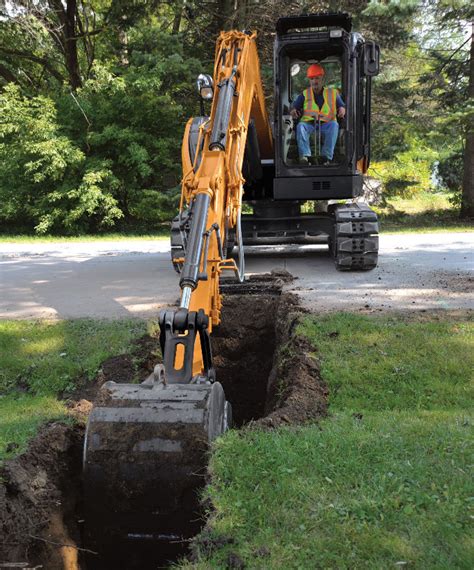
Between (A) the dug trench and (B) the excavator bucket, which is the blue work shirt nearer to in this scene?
(A) the dug trench

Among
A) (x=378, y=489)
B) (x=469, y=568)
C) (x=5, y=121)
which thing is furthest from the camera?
(x=5, y=121)

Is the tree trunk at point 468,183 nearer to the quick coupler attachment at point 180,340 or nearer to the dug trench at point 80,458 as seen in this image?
the dug trench at point 80,458

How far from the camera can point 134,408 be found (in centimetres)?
384

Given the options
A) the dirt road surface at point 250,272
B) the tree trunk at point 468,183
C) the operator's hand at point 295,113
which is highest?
the operator's hand at point 295,113

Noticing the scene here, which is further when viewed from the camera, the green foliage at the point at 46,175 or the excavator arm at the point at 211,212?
the green foliage at the point at 46,175

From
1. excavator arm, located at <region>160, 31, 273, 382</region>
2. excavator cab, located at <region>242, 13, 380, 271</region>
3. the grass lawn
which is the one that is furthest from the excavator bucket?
excavator cab, located at <region>242, 13, 380, 271</region>

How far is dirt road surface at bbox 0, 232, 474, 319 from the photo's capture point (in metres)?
7.55

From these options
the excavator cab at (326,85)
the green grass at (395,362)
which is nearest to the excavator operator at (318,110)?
the excavator cab at (326,85)

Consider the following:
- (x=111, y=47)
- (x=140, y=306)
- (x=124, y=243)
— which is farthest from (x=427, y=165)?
(x=140, y=306)

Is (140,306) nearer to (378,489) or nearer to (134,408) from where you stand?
(134,408)

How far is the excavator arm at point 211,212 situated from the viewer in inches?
167

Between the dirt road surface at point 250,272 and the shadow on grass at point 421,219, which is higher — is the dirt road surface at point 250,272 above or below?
below

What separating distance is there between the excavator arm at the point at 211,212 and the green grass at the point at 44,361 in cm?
123

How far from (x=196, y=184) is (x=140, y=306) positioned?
2.97 metres
